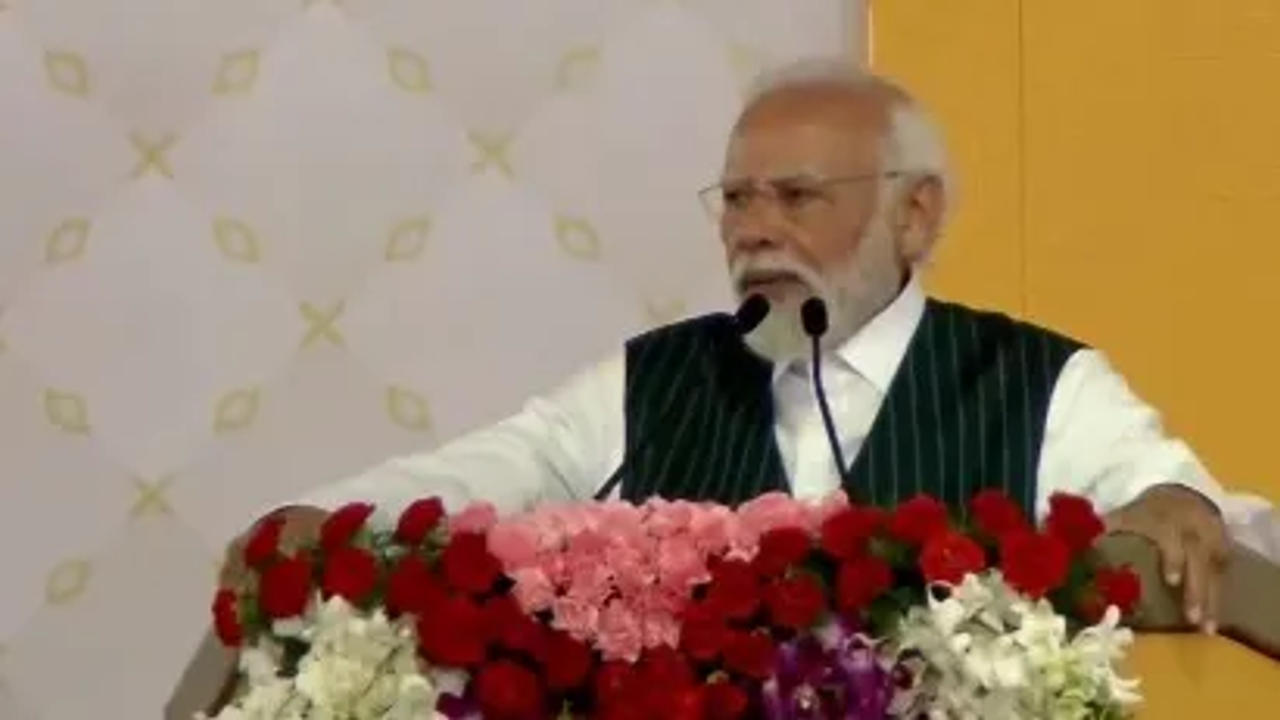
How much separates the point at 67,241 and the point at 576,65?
1.89ft

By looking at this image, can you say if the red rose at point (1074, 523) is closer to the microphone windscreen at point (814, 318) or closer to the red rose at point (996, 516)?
the red rose at point (996, 516)

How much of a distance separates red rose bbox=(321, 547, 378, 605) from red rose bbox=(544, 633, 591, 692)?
4.3 inches

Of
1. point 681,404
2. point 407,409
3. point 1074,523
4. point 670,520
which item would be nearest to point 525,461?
point 681,404

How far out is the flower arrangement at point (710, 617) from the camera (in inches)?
54.2

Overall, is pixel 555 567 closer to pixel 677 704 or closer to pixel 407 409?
pixel 677 704

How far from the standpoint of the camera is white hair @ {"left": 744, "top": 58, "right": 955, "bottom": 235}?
2.06 meters

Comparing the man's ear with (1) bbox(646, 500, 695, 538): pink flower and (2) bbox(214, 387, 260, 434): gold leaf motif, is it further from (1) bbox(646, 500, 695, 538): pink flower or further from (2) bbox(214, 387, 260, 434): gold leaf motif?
(2) bbox(214, 387, 260, 434): gold leaf motif

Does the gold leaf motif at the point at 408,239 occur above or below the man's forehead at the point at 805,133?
below

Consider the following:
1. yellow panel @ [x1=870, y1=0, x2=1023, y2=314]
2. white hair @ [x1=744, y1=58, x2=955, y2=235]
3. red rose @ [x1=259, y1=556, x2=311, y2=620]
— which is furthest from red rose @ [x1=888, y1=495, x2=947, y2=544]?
yellow panel @ [x1=870, y1=0, x2=1023, y2=314]

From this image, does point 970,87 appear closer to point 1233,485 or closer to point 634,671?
point 1233,485

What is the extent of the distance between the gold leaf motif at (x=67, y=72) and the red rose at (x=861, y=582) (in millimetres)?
1612

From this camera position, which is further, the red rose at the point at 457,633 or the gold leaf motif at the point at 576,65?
the gold leaf motif at the point at 576,65

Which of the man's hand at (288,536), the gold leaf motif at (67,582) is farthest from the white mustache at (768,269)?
the gold leaf motif at (67,582)

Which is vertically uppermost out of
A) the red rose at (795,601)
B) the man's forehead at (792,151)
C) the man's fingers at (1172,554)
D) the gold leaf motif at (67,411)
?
the man's forehead at (792,151)
